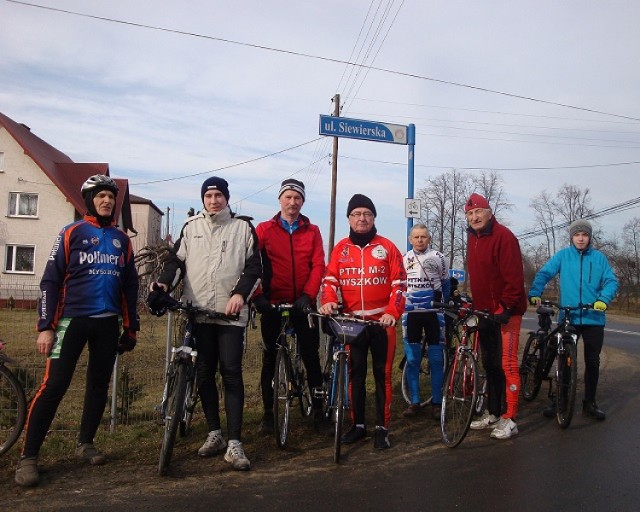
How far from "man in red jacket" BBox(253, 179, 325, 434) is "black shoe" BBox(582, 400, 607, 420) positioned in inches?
110

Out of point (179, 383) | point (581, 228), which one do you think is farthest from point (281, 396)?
point (581, 228)

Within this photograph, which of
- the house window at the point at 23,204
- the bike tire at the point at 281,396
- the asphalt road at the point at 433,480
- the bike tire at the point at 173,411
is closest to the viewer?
the asphalt road at the point at 433,480

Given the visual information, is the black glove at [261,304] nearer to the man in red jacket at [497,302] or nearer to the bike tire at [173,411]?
the bike tire at [173,411]

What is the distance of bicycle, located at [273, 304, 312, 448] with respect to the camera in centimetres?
470

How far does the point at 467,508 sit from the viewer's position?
3576 millimetres

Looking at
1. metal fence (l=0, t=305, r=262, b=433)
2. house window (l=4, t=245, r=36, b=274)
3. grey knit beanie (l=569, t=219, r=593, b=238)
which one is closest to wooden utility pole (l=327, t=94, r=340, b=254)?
metal fence (l=0, t=305, r=262, b=433)

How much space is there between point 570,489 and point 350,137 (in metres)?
8.06

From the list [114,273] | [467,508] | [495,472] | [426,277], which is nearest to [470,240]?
[426,277]

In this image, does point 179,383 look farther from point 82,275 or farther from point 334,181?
point 334,181

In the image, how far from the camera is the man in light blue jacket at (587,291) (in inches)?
A: 227

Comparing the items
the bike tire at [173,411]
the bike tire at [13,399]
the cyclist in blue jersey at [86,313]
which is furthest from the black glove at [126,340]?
the bike tire at [13,399]

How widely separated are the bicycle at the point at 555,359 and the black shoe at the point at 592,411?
326 millimetres

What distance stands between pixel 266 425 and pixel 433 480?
5.45 feet

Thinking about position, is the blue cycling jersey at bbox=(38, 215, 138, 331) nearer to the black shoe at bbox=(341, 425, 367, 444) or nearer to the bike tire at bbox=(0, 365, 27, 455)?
the bike tire at bbox=(0, 365, 27, 455)
